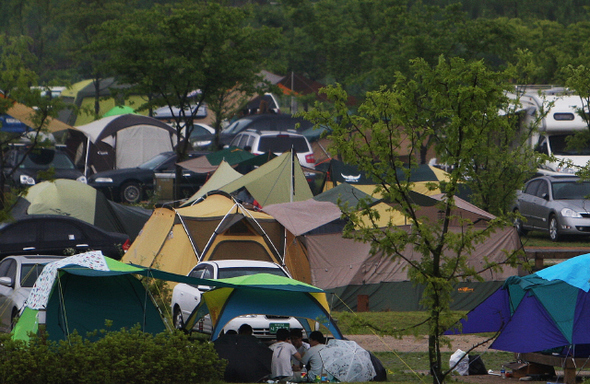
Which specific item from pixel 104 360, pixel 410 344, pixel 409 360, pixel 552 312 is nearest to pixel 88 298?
pixel 104 360

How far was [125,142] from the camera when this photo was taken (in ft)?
109

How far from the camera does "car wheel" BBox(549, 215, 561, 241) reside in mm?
20312

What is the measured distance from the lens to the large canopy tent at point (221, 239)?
16469 millimetres

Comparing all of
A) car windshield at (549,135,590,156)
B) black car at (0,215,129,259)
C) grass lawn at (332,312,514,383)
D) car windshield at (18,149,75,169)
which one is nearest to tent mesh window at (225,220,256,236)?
grass lawn at (332,312,514,383)

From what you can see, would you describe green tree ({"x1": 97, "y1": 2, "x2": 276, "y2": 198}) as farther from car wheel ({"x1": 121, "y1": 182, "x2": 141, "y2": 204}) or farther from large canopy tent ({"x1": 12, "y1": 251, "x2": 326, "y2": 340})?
large canopy tent ({"x1": 12, "y1": 251, "x2": 326, "y2": 340})

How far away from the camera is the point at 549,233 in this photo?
20.8 meters

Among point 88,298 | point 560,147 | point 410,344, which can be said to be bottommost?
point 410,344

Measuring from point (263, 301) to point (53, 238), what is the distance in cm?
811

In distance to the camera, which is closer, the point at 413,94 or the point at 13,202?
the point at 413,94

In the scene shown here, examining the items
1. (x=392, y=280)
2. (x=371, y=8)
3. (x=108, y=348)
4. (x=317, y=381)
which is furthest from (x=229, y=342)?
(x=371, y=8)

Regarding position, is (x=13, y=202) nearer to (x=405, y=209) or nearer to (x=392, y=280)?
(x=405, y=209)

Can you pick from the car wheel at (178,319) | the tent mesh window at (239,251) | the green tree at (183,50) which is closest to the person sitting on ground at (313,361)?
the car wheel at (178,319)

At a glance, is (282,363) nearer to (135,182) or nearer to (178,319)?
(178,319)

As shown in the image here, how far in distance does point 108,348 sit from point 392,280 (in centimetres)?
850
